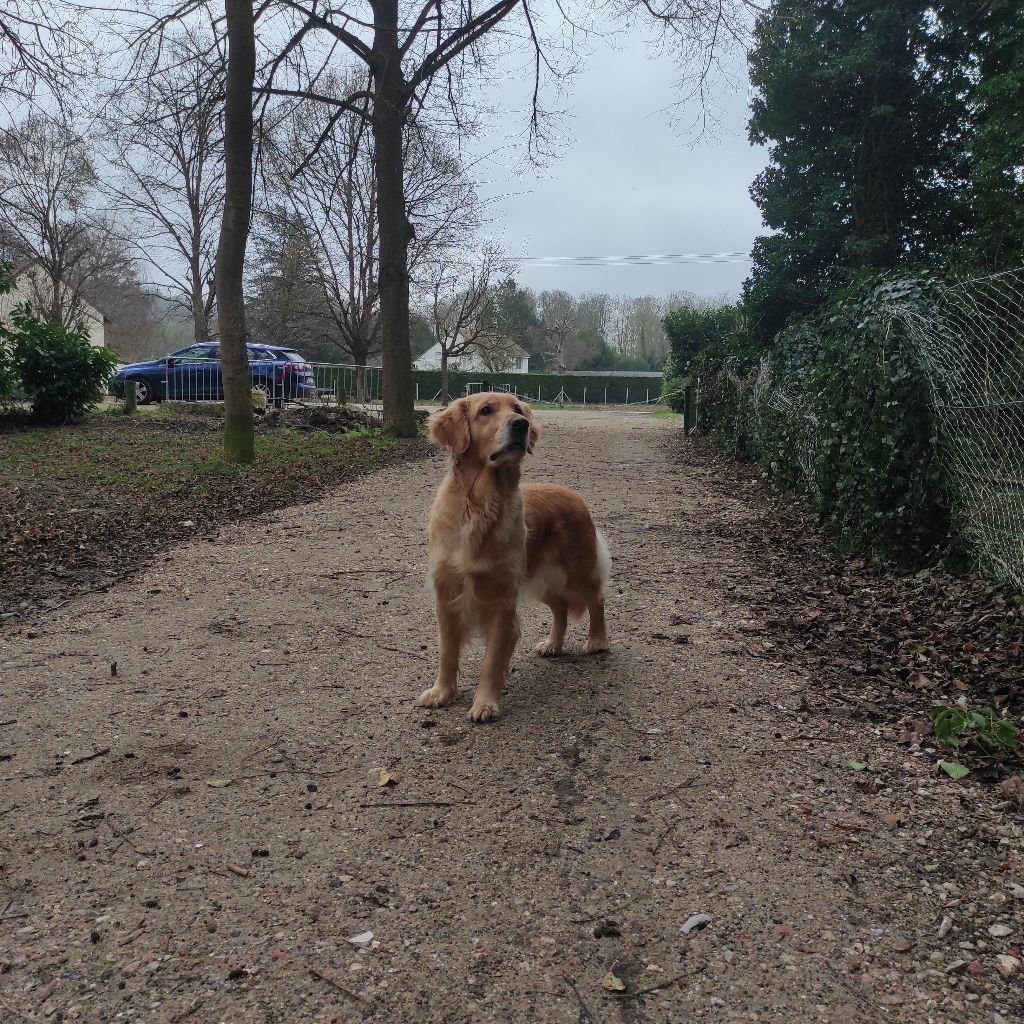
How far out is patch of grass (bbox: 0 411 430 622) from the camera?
636 cm

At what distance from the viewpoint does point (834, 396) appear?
690 cm

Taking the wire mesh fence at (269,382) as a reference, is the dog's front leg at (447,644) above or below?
below

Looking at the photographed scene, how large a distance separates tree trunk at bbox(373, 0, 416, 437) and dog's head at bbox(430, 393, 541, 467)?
497 inches

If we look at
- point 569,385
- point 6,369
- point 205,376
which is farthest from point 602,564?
point 569,385

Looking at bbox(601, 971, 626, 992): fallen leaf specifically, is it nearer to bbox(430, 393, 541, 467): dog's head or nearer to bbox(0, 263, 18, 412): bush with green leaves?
bbox(430, 393, 541, 467): dog's head

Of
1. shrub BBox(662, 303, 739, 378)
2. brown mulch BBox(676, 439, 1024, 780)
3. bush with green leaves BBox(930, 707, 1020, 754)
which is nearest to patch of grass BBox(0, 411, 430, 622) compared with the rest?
brown mulch BBox(676, 439, 1024, 780)

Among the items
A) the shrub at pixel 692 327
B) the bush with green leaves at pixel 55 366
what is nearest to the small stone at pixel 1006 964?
the bush with green leaves at pixel 55 366

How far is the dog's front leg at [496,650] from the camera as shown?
3.79m

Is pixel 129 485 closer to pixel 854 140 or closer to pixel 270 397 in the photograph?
pixel 270 397

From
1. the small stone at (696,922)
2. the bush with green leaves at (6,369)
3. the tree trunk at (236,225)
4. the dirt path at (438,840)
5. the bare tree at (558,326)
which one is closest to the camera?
the dirt path at (438,840)

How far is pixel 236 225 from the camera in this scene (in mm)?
11133

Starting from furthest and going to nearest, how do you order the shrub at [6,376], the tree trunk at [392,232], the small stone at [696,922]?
1. the tree trunk at [392,232]
2. the shrub at [6,376]
3. the small stone at [696,922]

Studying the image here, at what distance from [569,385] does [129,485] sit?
50.7 meters

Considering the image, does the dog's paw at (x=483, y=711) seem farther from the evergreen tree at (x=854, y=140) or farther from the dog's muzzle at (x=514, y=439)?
the evergreen tree at (x=854, y=140)
